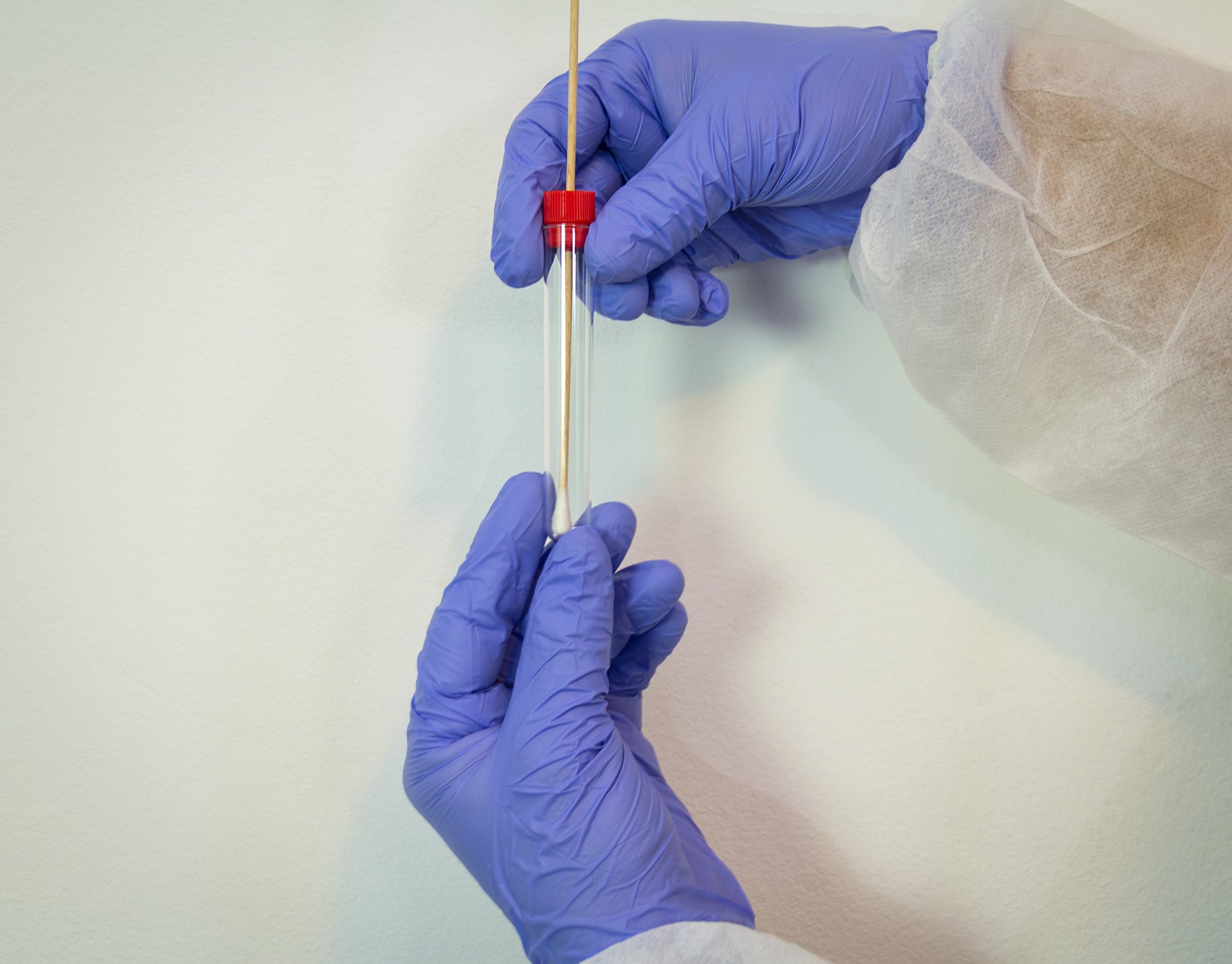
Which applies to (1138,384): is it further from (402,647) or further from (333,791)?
(333,791)

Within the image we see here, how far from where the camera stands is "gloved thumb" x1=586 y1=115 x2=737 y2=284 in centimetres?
99

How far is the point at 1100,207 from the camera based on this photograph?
0.97 meters

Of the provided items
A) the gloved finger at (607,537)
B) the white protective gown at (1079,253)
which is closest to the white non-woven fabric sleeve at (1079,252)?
the white protective gown at (1079,253)

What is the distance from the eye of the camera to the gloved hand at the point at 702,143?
3.30 ft

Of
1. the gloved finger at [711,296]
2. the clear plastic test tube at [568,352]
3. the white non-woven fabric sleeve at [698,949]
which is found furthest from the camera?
the gloved finger at [711,296]

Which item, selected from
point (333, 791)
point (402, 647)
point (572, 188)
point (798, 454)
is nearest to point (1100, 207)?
point (798, 454)

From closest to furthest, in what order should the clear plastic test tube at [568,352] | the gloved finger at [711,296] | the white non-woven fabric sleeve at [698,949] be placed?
the white non-woven fabric sleeve at [698,949] → the clear plastic test tube at [568,352] → the gloved finger at [711,296]

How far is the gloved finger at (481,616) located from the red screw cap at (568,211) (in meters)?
0.26

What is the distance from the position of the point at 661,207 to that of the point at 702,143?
0.28ft

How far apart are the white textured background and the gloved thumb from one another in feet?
0.61

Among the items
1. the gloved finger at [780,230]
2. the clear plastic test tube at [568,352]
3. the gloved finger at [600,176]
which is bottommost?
the clear plastic test tube at [568,352]

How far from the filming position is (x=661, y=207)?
1.00 meters

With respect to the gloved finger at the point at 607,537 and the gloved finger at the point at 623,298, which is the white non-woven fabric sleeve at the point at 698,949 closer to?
the gloved finger at the point at 607,537

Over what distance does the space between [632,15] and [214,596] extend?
895mm
